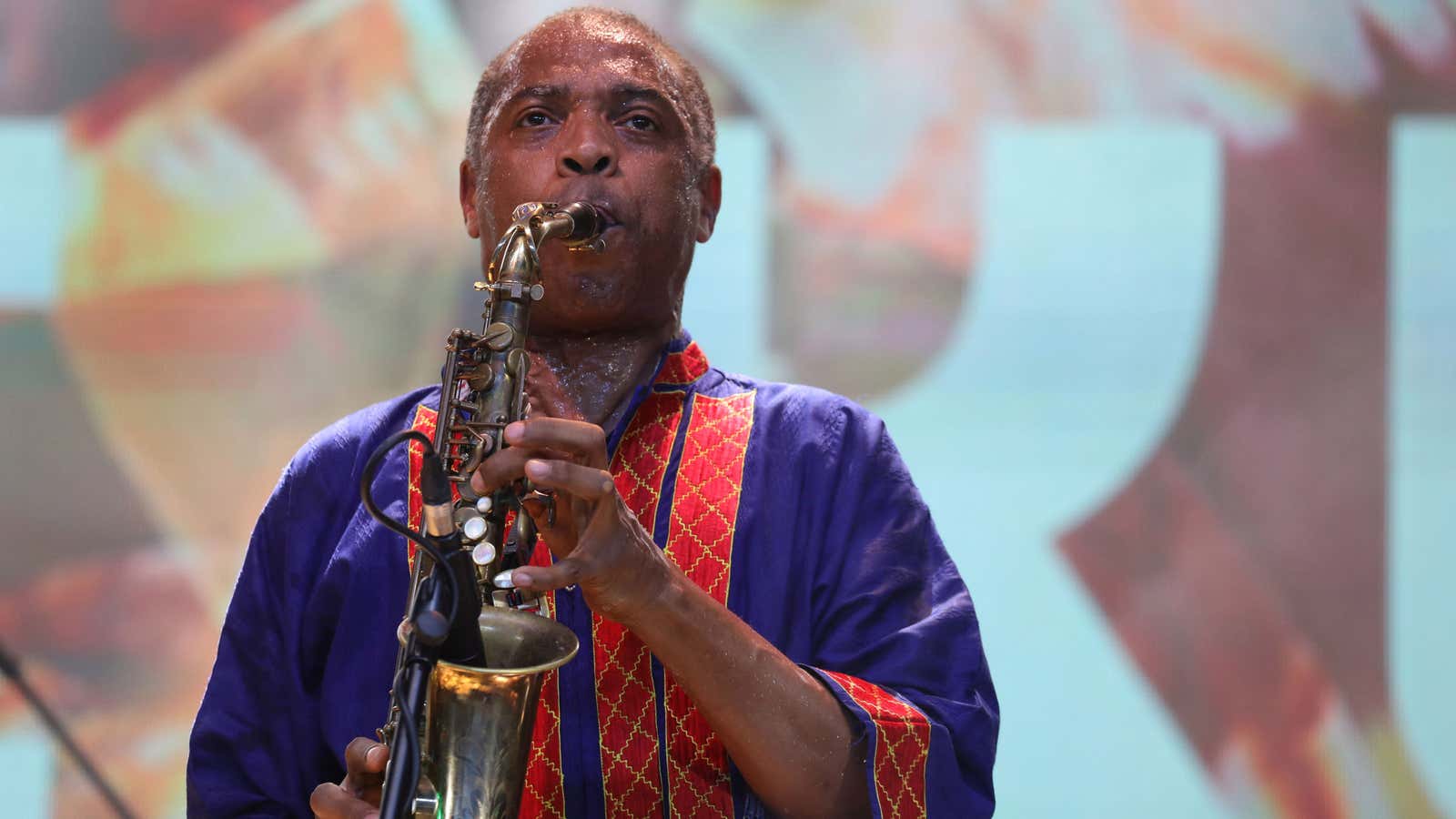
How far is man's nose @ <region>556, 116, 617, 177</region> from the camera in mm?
1891

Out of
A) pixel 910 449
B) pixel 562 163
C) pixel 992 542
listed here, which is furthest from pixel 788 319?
pixel 562 163

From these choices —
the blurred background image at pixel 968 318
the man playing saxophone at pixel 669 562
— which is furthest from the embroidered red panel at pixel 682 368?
the blurred background image at pixel 968 318

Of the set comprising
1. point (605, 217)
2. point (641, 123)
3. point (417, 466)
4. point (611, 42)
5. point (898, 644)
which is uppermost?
point (611, 42)

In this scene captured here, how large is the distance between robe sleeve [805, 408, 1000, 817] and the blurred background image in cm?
138

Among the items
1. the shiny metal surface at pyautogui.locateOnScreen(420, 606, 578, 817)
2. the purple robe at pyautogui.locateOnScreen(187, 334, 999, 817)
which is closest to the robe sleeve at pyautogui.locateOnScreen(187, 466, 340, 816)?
the purple robe at pyautogui.locateOnScreen(187, 334, 999, 817)

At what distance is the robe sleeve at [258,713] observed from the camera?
1.82 m

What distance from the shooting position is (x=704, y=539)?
74.7 inches

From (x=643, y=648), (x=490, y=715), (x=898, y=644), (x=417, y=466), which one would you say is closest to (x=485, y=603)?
(x=490, y=715)

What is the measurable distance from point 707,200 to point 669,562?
2.41 feet

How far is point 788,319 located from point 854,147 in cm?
42

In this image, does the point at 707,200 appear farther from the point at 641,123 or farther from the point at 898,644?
the point at 898,644

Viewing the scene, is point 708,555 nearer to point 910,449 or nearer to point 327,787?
point 327,787

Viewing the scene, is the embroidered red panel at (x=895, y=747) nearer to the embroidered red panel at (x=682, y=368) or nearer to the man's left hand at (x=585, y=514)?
the man's left hand at (x=585, y=514)

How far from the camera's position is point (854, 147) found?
332cm
